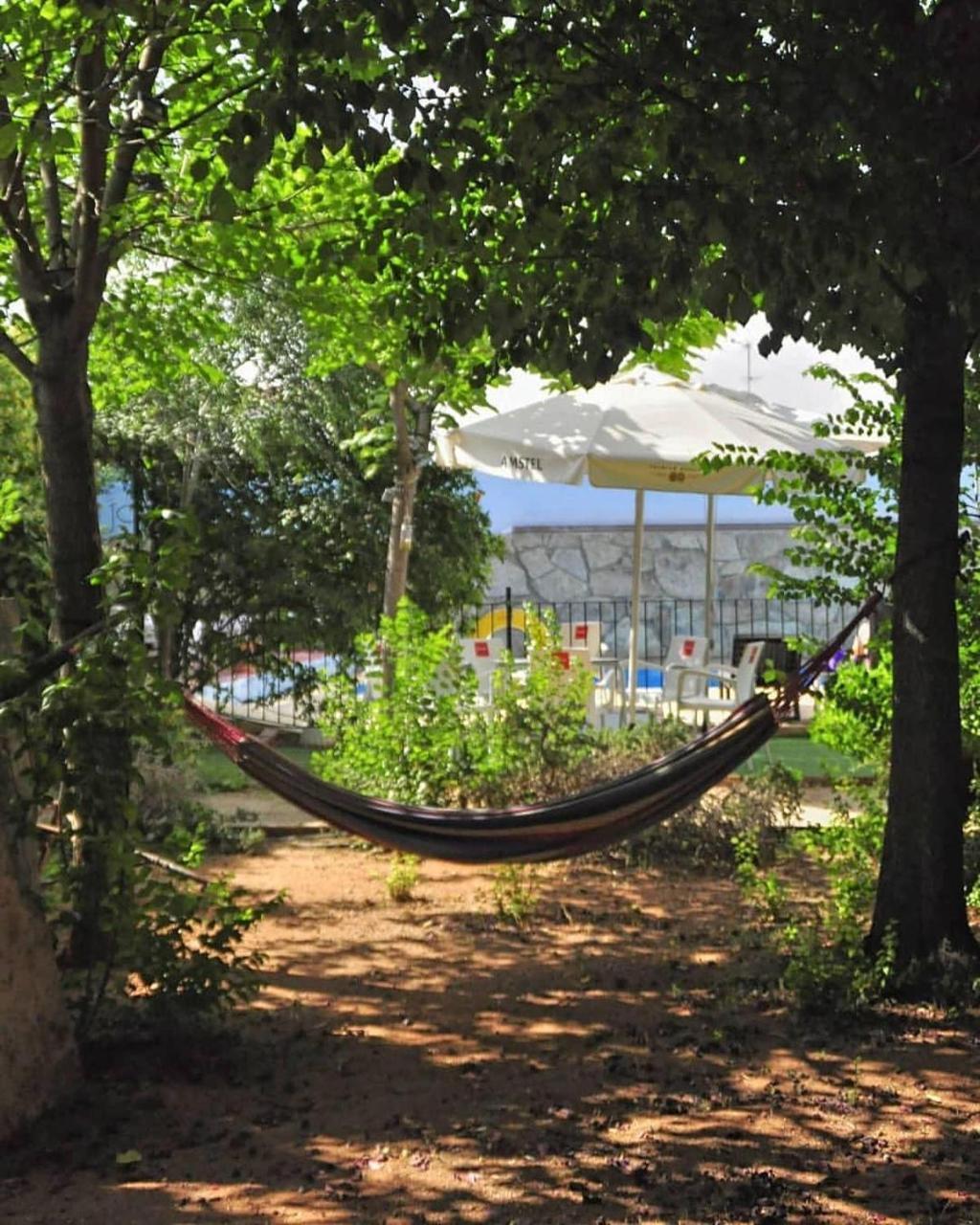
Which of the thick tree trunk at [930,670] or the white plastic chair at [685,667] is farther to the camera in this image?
the white plastic chair at [685,667]

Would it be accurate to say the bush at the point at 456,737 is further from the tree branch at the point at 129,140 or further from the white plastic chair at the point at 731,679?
the white plastic chair at the point at 731,679

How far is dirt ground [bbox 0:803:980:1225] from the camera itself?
3299 mm

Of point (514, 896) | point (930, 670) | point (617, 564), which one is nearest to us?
point (930, 670)

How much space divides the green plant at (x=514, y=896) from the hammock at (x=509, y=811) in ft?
3.50

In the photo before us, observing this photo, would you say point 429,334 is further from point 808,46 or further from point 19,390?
point 19,390

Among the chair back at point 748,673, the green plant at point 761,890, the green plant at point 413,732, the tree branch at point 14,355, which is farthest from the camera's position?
the chair back at point 748,673

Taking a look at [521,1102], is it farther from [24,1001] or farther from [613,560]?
[613,560]

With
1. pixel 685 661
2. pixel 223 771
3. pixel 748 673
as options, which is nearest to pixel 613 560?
pixel 685 661

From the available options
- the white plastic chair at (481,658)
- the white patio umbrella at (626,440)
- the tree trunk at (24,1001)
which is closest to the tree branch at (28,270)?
the tree trunk at (24,1001)

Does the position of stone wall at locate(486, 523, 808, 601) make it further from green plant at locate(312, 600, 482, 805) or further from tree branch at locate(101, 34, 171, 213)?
tree branch at locate(101, 34, 171, 213)

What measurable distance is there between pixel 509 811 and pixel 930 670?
139 centimetres

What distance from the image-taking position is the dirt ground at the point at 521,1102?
3.30 metres

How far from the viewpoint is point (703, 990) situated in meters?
5.00

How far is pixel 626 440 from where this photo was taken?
9.30m
